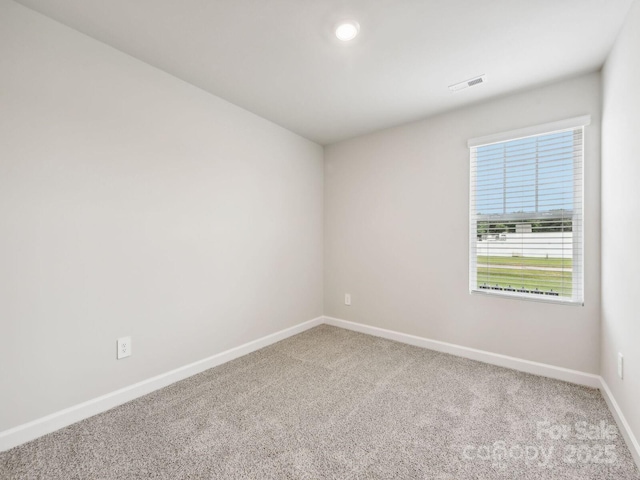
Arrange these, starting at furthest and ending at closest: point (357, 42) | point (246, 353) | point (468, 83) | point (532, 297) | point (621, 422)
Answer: point (246, 353), point (532, 297), point (468, 83), point (357, 42), point (621, 422)

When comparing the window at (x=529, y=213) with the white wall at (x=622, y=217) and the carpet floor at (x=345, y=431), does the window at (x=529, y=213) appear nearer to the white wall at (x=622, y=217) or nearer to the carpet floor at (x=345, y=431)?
the white wall at (x=622, y=217)

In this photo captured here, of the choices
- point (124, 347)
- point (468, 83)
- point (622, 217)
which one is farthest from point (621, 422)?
point (124, 347)

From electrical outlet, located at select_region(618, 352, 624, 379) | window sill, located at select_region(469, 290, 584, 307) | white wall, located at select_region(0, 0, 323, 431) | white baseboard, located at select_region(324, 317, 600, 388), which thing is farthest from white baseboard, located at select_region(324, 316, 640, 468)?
white wall, located at select_region(0, 0, 323, 431)

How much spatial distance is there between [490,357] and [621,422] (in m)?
0.93

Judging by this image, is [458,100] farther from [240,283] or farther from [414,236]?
[240,283]

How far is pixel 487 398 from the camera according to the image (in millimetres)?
1980

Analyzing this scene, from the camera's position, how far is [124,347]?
1.94m

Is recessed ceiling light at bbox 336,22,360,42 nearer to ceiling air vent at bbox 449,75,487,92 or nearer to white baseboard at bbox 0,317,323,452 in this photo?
ceiling air vent at bbox 449,75,487,92

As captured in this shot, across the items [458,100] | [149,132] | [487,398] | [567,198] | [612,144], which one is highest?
[458,100]

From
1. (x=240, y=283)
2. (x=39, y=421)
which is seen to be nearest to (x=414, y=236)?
(x=240, y=283)

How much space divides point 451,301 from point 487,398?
0.92m

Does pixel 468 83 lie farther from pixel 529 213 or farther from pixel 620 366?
pixel 620 366

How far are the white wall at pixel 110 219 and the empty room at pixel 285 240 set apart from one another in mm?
13

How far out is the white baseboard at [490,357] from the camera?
216cm
